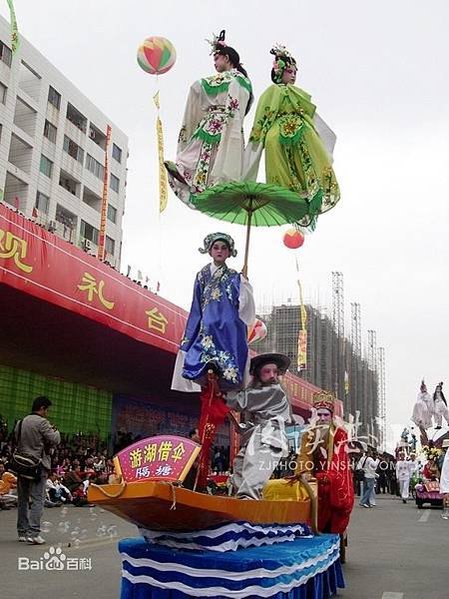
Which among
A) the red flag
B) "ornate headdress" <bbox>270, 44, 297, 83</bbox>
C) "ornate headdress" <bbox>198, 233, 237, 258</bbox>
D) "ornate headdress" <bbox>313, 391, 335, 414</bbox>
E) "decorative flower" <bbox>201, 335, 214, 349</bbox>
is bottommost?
the red flag

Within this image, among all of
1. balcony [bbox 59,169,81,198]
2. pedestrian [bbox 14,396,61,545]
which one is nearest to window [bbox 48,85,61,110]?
balcony [bbox 59,169,81,198]

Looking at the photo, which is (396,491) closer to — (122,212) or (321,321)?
(321,321)

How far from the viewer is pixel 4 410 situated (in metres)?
15.6

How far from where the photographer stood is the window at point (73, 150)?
3184 centimetres

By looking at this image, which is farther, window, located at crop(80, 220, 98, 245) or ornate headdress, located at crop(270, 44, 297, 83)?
window, located at crop(80, 220, 98, 245)

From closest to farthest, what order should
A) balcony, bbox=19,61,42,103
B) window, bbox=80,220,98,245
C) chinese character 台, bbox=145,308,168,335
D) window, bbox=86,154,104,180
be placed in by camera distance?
chinese character 台, bbox=145,308,168,335, balcony, bbox=19,61,42,103, window, bbox=80,220,98,245, window, bbox=86,154,104,180

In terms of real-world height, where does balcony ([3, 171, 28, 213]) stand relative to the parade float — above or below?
above

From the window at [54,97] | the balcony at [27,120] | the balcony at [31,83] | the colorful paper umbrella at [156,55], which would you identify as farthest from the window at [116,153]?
the colorful paper umbrella at [156,55]

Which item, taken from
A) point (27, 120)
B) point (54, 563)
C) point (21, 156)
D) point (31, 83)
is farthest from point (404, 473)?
point (31, 83)

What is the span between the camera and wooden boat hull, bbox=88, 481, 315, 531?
311 centimetres

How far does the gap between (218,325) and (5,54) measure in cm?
2617

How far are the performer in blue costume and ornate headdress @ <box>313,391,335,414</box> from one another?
189cm

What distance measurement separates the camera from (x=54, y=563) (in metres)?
5.92

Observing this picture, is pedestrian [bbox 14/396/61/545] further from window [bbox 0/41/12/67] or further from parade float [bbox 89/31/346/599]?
window [bbox 0/41/12/67]
